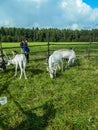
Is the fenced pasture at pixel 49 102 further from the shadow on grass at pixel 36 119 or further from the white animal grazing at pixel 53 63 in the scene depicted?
the white animal grazing at pixel 53 63

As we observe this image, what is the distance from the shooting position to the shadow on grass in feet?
27.8

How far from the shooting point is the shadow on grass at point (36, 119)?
27.8 feet

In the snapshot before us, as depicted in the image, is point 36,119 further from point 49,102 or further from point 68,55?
point 68,55

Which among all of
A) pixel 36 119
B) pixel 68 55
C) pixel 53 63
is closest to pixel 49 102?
pixel 36 119

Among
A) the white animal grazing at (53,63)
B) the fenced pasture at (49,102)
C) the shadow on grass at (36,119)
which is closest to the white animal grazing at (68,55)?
the white animal grazing at (53,63)

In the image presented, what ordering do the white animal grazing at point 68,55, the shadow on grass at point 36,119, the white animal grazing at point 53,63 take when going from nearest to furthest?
the shadow on grass at point 36,119 < the white animal grazing at point 53,63 < the white animal grazing at point 68,55

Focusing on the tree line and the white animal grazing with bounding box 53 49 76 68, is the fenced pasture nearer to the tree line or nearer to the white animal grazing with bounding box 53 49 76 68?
the white animal grazing with bounding box 53 49 76 68

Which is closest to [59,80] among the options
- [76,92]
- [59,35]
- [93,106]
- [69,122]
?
[76,92]

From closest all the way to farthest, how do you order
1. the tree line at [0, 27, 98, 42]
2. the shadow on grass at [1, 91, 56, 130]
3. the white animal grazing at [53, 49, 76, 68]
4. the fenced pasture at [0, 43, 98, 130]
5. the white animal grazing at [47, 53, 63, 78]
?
the shadow on grass at [1, 91, 56, 130] → the fenced pasture at [0, 43, 98, 130] → the white animal grazing at [47, 53, 63, 78] → the white animal grazing at [53, 49, 76, 68] → the tree line at [0, 27, 98, 42]

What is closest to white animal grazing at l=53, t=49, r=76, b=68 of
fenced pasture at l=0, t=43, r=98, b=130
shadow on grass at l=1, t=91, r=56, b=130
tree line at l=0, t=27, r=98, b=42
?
fenced pasture at l=0, t=43, r=98, b=130

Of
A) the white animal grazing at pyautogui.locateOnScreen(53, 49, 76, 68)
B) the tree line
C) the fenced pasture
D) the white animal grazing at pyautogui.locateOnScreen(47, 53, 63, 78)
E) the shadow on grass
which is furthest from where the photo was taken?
the tree line

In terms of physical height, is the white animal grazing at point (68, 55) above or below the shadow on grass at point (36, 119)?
above

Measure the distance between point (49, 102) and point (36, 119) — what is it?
56.9 inches

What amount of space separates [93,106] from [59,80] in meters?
3.64
